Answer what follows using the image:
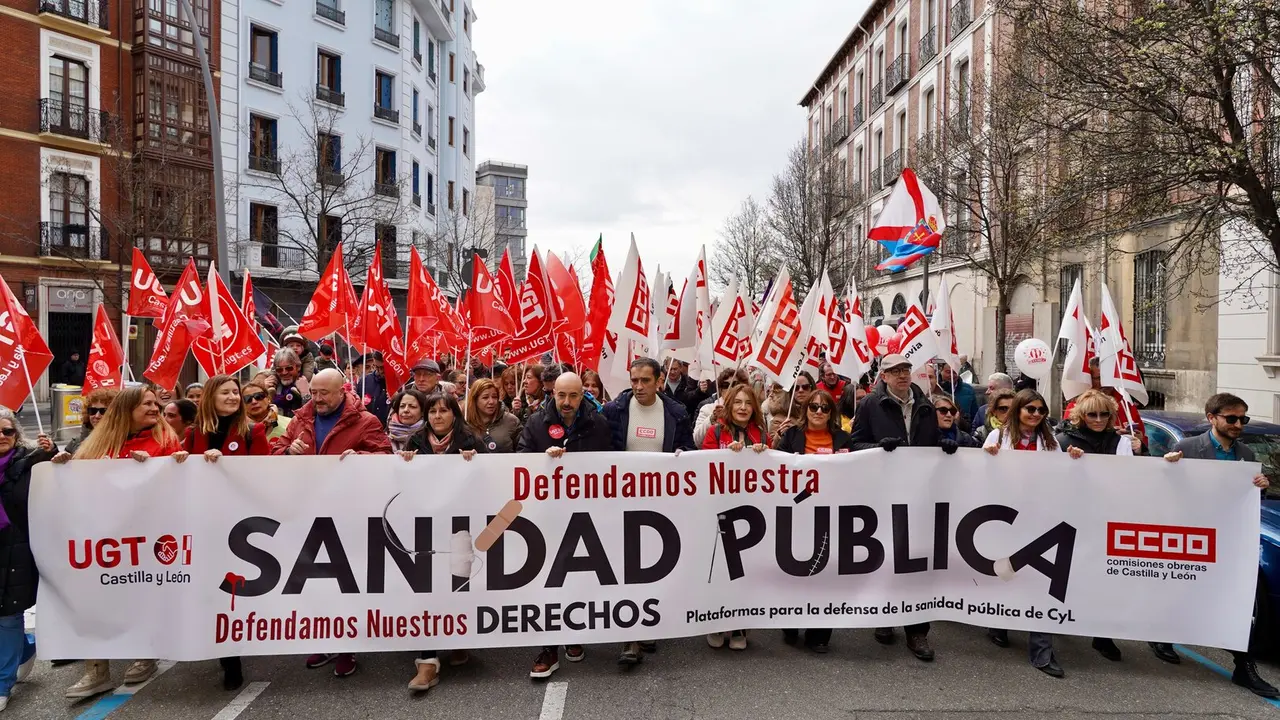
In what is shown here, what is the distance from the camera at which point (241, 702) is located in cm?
433

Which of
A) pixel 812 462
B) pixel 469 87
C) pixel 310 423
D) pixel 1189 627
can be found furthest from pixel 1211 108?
pixel 469 87

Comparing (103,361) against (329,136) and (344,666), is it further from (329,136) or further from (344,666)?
(329,136)

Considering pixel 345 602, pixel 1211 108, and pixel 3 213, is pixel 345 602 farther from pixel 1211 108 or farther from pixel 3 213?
pixel 3 213

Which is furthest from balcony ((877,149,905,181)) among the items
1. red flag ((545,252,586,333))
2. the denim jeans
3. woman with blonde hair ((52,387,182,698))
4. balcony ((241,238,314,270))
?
the denim jeans

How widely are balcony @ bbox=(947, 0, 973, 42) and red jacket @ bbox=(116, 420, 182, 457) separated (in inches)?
1129

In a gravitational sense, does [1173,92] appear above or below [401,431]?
above

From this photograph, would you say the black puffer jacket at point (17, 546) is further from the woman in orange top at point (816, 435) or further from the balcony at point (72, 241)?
the balcony at point (72, 241)

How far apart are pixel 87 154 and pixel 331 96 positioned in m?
8.96

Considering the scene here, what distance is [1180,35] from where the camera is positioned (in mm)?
9125

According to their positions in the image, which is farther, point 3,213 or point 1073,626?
point 3,213

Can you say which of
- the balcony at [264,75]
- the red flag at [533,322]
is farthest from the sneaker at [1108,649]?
the balcony at [264,75]

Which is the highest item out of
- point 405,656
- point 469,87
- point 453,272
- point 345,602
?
point 469,87

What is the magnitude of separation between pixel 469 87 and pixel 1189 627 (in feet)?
153

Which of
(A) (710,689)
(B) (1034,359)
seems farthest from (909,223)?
(A) (710,689)
